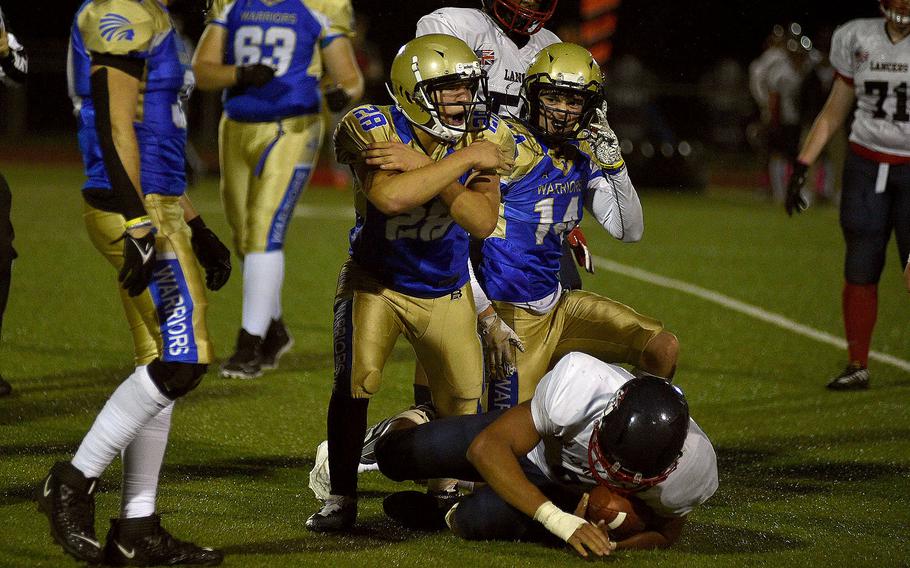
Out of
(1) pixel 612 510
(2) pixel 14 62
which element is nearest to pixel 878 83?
(1) pixel 612 510

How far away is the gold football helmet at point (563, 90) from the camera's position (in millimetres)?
4496

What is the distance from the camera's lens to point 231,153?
20.8 feet

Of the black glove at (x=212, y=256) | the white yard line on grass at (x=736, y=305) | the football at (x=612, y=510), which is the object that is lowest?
the white yard line on grass at (x=736, y=305)

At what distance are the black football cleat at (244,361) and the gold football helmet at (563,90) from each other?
2.19m

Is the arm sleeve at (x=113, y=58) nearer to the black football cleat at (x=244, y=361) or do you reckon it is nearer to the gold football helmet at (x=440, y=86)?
the gold football helmet at (x=440, y=86)

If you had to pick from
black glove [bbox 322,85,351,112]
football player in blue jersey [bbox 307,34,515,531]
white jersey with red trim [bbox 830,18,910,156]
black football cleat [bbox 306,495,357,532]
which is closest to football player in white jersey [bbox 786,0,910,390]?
white jersey with red trim [bbox 830,18,910,156]

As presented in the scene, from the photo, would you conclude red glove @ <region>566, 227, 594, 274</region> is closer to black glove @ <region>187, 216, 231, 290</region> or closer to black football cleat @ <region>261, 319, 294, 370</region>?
black glove @ <region>187, 216, 231, 290</region>

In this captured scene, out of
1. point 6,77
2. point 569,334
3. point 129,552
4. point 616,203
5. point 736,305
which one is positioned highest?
point 6,77

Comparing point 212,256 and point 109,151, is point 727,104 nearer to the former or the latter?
point 212,256

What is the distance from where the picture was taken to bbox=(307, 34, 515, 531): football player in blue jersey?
3.79m

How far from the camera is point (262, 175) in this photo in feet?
20.5

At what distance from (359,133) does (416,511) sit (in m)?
1.17

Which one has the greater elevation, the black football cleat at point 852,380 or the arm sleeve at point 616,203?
the arm sleeve at point 616,203

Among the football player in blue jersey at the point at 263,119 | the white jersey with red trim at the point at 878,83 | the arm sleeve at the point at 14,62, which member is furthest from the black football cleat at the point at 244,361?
the white jersey with red trim at the point at 878,83
